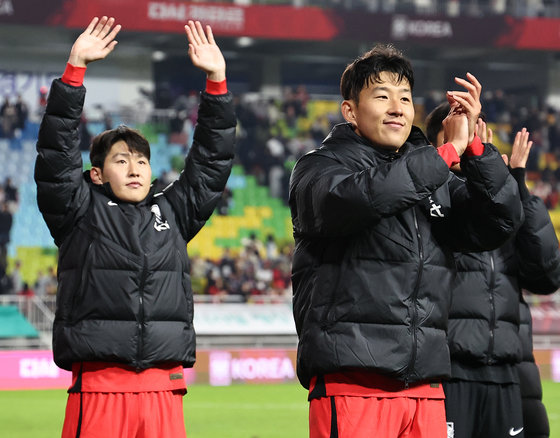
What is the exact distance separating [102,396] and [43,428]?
6779 mm

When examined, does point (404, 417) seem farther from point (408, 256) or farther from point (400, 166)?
point (400, 166)

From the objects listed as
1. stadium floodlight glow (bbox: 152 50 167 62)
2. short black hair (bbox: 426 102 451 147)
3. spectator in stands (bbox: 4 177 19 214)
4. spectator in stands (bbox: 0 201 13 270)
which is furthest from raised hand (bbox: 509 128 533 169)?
stadium floodlight glow (bbox: 152 50 167 62)

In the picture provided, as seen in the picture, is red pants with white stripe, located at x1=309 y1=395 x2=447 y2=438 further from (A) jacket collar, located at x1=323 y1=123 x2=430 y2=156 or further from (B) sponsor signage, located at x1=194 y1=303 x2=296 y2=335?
(B) sponsor signage, located at x1=194 y1=303 x2=296 y2=335

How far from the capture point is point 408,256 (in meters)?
3.97

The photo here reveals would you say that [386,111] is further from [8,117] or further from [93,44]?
[8,117]

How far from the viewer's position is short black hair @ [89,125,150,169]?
5.19 m

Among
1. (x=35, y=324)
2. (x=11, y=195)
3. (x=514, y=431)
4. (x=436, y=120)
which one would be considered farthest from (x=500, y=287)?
(x=11, y=195)

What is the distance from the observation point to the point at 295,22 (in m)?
30.3

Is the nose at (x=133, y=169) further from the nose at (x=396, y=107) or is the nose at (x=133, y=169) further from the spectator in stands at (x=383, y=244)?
the nose at (x=396, y=107)

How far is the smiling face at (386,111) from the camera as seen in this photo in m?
4.08

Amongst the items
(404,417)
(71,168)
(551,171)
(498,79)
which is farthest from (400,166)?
(498,79)

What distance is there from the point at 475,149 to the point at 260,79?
93.1ft

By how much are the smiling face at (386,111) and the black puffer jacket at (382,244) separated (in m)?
0.05

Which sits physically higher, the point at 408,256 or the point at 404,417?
the point at 408,256
